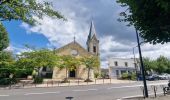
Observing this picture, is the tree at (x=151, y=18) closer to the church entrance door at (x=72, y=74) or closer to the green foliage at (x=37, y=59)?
the green foliage at (x=37, y=59)

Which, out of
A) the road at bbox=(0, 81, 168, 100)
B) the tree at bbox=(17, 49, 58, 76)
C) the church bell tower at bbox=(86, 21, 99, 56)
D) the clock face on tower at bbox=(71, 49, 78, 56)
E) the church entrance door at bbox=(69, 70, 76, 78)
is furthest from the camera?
the church bell tower at bbox=(86, 21, 99, 56)

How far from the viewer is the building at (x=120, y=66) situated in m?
72.6

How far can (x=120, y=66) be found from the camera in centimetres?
7412

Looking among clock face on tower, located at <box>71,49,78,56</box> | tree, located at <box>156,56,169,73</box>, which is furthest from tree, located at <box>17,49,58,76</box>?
tree, located at <box>156,56,169,73</box>

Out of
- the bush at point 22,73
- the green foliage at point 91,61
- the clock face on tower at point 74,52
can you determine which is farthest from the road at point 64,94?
the clock face on tower at point 74,52

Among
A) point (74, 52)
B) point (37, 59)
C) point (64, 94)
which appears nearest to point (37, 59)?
point (37, 59)

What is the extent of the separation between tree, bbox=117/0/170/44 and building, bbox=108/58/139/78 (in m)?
61.3

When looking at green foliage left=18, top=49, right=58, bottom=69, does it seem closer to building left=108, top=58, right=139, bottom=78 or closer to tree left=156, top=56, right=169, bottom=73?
building left=108, top=58, right=139, bottom=78

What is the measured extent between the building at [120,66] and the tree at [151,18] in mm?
61289

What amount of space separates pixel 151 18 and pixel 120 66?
65.9 meters

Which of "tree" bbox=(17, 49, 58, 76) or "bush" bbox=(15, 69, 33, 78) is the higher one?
"tree" bbox=(17, 49, 58, 76)

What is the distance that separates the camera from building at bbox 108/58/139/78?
72562 mm

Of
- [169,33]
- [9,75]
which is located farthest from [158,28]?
[9,75]

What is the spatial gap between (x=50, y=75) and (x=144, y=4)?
42989 mm
